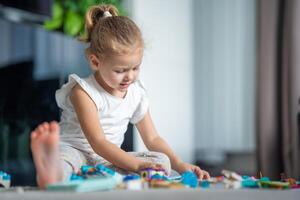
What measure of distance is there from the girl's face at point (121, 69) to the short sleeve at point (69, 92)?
1.6 inches

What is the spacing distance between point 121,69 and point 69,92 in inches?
7.1

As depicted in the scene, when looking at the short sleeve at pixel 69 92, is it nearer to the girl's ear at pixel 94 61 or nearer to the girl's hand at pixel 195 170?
the girl's ear at pixel 94 61

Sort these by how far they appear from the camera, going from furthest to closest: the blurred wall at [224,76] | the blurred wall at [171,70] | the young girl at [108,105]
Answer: the blurred wall at [224,76] → the blurred wall at [171,70] → the young girl at [108,105]

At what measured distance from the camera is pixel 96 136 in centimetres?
133

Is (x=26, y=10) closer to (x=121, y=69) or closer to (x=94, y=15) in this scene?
(x=94, y=15)

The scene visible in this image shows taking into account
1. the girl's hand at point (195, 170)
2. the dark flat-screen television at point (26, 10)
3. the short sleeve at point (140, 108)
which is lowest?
the girl's hand at point (195, 170)

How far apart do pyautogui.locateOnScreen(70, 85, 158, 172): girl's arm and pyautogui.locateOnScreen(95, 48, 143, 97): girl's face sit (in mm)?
67

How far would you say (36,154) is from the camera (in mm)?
1069

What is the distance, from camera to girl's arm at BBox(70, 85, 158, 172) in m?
1.31

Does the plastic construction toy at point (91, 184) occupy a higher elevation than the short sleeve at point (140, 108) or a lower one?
lower

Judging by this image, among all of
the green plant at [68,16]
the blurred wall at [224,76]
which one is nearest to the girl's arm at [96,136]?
the green plant at [68,16]

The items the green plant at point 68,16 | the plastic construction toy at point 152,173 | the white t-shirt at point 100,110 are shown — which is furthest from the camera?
the green plant at point 68,16

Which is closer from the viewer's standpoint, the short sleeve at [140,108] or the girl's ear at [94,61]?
the girl's ear at [94,61]

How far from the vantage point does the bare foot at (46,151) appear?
1.05 meters
